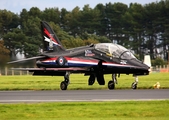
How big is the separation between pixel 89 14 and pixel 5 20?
37.9m

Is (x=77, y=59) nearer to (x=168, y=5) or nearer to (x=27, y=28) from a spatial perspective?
(x=27, y=28)

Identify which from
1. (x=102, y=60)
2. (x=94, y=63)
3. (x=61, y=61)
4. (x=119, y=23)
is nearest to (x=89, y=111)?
(x=102, y=60)

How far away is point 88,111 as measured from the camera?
1688 cm

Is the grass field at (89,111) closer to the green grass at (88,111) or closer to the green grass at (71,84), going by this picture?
the green grass at (88,111)

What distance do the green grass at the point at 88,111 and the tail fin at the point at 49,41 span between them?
1590 centimetres

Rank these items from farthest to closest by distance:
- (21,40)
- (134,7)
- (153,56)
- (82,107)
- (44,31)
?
(134,7)
(153,56)
(21,40)
(44,31)
(82,107)

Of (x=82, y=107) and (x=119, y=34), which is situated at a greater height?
(x=119, y=34)

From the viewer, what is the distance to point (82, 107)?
18.0 m

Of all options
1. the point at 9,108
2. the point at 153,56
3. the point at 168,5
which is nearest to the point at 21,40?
the point at 153,56

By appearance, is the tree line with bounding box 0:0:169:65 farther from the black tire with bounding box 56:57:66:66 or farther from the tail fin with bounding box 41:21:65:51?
the black tire with bounding box 56:57:66:66

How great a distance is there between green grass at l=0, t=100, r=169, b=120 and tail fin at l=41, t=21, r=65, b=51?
52.2ft

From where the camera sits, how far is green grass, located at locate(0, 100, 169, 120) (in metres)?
15.7

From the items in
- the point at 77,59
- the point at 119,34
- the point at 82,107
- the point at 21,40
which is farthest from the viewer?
the point at 119,34

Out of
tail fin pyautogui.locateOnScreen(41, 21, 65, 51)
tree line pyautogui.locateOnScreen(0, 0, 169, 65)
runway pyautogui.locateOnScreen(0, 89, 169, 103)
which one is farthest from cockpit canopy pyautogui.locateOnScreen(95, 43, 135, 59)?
tree line pyautogui.locateOnScreen(0, 0, 169, 65)
